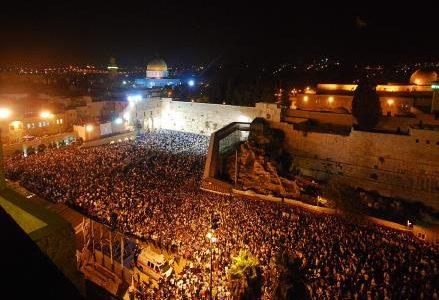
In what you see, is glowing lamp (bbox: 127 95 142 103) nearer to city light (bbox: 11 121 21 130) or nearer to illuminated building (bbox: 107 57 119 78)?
city light (bbox: 11 121 21 130)

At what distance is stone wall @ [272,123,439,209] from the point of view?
20.0 metres

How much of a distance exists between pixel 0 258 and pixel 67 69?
284 ft

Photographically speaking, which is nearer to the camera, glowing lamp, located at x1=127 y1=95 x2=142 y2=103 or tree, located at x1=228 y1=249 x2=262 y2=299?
tree, located at x1=228 y1=249 x2=262 y2=299

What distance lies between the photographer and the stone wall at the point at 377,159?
65.6ft

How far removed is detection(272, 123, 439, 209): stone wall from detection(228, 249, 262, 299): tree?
492 inches

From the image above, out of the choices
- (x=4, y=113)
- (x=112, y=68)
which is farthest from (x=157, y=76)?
(x=4, y=113)

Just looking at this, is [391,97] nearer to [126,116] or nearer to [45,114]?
[126,116]

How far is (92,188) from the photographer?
19391 mm

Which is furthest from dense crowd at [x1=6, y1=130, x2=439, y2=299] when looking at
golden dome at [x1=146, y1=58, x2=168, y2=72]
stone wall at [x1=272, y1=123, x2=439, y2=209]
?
golden dome at [x1=146, y1=58, x2=168, y2=72]

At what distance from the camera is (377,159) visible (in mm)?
21719

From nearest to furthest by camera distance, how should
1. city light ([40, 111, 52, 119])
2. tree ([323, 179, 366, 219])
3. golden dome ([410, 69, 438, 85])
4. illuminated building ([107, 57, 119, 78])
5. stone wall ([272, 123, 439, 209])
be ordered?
1. tree ([323, 179, 366, 219])
2. stone wall ([272, 123, 439, 209])
3. golden dome ([410, 69, 438, 85])
4. city light ([40, 111, 52, 119])
5. illuminated building ([107, 57, 119, 78])

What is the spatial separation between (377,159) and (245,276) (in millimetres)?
13663

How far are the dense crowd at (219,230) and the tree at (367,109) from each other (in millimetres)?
8750

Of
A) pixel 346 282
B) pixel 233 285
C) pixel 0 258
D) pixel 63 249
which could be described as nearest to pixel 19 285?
pixel 0 258
